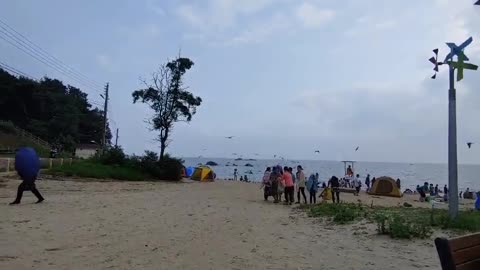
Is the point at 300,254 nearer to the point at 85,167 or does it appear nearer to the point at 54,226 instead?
the point at 54,226

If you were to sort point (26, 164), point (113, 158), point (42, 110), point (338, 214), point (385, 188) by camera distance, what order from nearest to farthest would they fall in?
point (338, 214)
point (26, 164)
point (113, 158)
point (385, 188)
point (42, 110)

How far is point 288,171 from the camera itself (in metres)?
20.4

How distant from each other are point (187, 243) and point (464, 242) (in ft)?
20.4

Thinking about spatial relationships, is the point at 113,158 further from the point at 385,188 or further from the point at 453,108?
the point at 453,108

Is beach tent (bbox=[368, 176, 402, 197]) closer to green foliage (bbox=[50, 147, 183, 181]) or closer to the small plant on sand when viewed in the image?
green foliage (bbox=[50, 147, 183, 181])

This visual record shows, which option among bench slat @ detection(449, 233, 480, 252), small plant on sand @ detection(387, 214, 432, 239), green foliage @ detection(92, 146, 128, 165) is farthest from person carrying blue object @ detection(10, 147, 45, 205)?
green foliage @ detection(92, 146, 128, 165)

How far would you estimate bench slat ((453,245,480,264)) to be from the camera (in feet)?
12.0

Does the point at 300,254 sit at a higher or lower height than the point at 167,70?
lower

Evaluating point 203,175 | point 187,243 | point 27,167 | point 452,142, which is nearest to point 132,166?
point 203,175

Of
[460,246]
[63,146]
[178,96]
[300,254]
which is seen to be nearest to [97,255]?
[300,254]

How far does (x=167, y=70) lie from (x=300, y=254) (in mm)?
33532

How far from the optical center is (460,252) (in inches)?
147

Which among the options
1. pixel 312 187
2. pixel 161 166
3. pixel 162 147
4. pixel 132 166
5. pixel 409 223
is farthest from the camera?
pixel 162 147

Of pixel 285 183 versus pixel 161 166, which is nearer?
pixel 285 183
